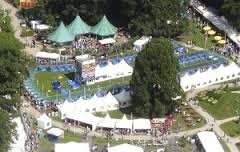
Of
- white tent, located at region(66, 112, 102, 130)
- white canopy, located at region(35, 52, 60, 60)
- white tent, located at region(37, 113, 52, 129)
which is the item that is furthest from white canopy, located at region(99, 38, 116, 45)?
white tent, located at region(37, 113, 52, 129)

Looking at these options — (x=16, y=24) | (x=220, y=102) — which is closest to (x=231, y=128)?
(x=220, y=102)

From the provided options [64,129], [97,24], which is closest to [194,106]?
[64,129]

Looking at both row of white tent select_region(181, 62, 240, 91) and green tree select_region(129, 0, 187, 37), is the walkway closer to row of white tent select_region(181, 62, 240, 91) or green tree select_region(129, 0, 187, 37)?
green tree select_region(129, 0, 187, 37)

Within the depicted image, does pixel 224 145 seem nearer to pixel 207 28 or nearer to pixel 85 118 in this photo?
pixel 85 118

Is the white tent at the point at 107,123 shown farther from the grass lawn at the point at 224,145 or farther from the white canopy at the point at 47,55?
the white canopy at the point at 47,55

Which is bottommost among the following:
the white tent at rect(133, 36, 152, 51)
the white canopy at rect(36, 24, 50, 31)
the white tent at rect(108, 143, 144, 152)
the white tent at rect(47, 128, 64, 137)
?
the white tent at rect(108, 143, 144, 152)
